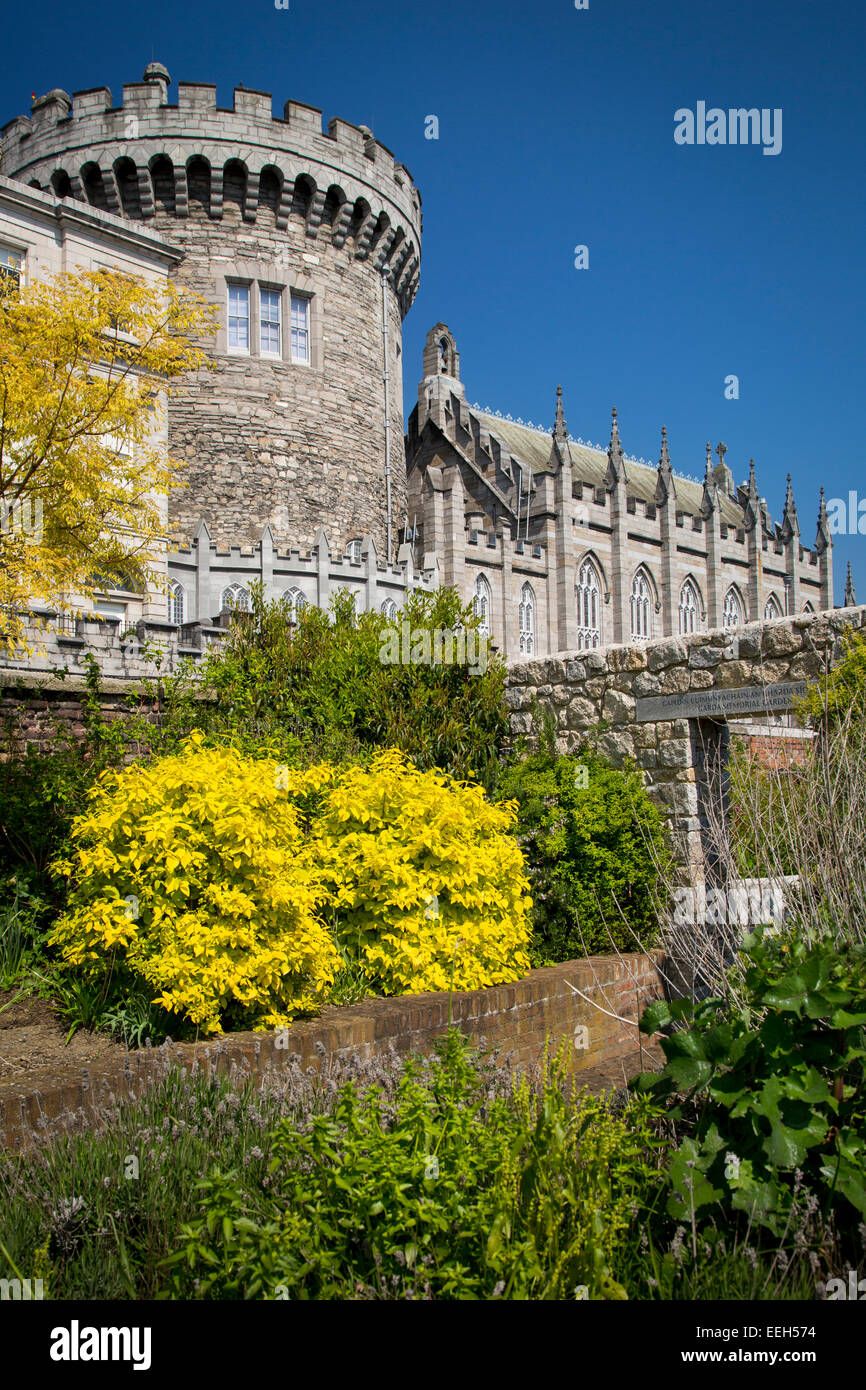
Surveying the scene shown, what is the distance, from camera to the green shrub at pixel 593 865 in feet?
25.8

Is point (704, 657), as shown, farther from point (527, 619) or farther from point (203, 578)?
→ point (527, 619)

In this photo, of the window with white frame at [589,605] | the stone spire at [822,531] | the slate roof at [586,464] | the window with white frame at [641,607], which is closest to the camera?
the window with white frame at [589,605]

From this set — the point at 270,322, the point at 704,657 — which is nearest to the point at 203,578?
the point at 270,322

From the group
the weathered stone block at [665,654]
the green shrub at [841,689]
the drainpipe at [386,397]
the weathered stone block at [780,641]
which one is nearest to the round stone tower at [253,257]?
the drainpipe at [386,397]

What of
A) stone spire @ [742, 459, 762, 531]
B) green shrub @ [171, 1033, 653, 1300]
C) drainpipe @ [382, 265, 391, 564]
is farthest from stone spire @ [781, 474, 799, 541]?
green shrub @ [171, 1033, 653, 1300]

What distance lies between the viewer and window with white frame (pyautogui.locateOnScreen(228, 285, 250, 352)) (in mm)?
27422

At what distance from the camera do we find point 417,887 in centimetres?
630

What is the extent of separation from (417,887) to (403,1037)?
107 cm

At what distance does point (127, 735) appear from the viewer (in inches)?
352

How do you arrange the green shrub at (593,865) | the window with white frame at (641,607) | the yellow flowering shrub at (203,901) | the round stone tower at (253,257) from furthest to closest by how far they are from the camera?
the window with white frame at (641,607) → the round stone tower at (253,257) → the green shrub at (593,865) → the yellow flowering shrub at (203,901)

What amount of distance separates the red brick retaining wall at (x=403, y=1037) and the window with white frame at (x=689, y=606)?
37368 mm

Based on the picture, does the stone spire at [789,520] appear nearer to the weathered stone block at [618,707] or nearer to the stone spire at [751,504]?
the stone spire at [751,504]
